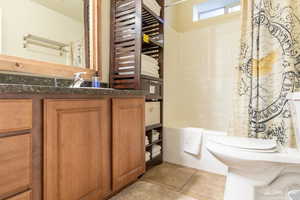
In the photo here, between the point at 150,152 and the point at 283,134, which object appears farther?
the point at 150,152

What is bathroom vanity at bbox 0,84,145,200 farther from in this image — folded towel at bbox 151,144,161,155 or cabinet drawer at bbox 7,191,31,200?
folded towel at bbox 151,144,161,155

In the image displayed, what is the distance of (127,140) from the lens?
1.28 meters

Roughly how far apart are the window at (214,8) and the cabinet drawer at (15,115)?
254 cm

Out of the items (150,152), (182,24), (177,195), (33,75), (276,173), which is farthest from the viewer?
(182,24)

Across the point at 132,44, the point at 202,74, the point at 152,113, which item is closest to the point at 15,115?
the point at 132,44

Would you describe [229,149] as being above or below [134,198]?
above

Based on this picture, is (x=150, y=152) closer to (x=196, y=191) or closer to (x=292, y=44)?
(x=196, y=191)

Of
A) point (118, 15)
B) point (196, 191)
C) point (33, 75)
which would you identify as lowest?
point (196, 191)

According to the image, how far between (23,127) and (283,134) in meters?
1.67

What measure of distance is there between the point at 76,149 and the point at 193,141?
123 cm

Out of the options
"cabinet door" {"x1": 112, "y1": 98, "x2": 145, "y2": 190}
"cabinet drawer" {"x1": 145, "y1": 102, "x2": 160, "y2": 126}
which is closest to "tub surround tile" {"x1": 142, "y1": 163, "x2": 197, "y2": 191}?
"cabinet door" {"x1": 112, "y1": 98, "x2": 145, "y2": 190}

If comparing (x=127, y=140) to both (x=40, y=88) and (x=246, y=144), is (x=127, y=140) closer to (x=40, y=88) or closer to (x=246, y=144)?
(x=40, y=88)

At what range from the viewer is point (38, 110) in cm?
77

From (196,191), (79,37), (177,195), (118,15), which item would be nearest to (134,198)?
(177,195)
